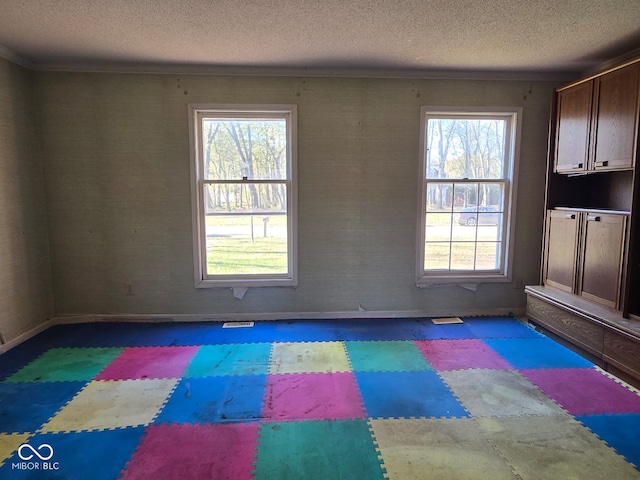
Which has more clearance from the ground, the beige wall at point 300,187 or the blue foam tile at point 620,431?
the beige wall at point 300,187

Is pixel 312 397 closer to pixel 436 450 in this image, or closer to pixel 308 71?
pixel 436 450

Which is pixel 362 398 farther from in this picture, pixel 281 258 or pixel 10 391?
pixel 10 391

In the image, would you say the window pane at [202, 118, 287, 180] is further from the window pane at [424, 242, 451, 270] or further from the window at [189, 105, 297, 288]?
the window pane at [424, 242, 451, 270]

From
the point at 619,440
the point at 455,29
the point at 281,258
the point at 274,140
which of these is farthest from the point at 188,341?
the point at 455,29

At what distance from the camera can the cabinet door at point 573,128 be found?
333 cm

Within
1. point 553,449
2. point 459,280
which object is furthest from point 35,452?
point 459,280

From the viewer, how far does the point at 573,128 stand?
348 cm

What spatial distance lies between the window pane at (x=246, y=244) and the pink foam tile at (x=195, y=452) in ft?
6.69

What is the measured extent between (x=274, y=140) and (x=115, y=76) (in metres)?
1.68

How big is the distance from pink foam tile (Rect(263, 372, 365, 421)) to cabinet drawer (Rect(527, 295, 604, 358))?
1.96m

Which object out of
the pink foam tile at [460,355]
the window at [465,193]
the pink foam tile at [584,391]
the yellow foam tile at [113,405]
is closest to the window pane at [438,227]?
the window at [465,193]

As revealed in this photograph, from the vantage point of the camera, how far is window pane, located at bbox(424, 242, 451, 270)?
4.21 m

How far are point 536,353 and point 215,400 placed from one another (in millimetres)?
2697

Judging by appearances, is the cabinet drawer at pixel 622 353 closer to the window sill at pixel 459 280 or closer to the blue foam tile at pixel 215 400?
the window sill at pixel 459 280
